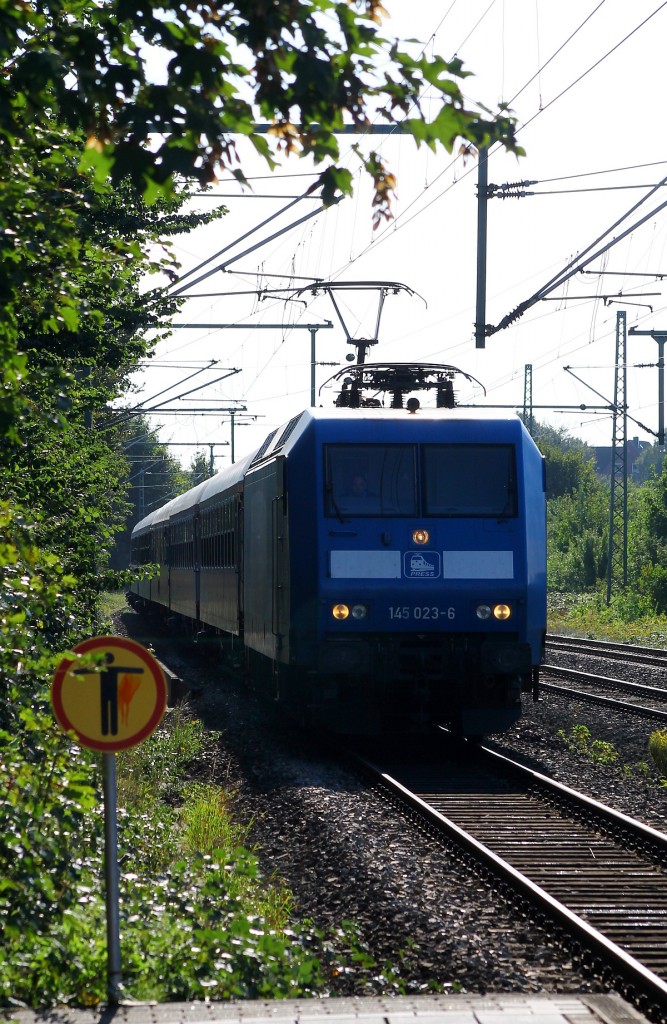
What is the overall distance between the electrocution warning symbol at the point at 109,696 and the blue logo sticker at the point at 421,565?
6.77m

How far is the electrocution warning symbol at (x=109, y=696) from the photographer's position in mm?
5473

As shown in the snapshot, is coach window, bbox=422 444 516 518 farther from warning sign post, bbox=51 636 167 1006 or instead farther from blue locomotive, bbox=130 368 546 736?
warning sign post, bbox=51 636 167 1006

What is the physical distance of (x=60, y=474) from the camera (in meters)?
11.0

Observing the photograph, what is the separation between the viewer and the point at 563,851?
8719mm

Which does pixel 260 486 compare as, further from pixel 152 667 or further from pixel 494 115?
pixel 494 115

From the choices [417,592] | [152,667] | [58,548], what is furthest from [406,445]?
[152,667]

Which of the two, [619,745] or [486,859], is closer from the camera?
[486,859]

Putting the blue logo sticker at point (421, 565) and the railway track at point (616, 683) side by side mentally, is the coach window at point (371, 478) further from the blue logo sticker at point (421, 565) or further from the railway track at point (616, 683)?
the railway track at point (616, 683)

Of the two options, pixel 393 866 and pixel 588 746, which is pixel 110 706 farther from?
pixel 588 746

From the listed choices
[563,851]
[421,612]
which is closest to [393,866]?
[563,851]

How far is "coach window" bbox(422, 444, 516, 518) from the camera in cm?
1247

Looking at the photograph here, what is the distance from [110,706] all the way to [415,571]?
692 cm

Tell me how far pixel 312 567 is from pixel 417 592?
1.01 meters

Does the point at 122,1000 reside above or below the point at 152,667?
below
